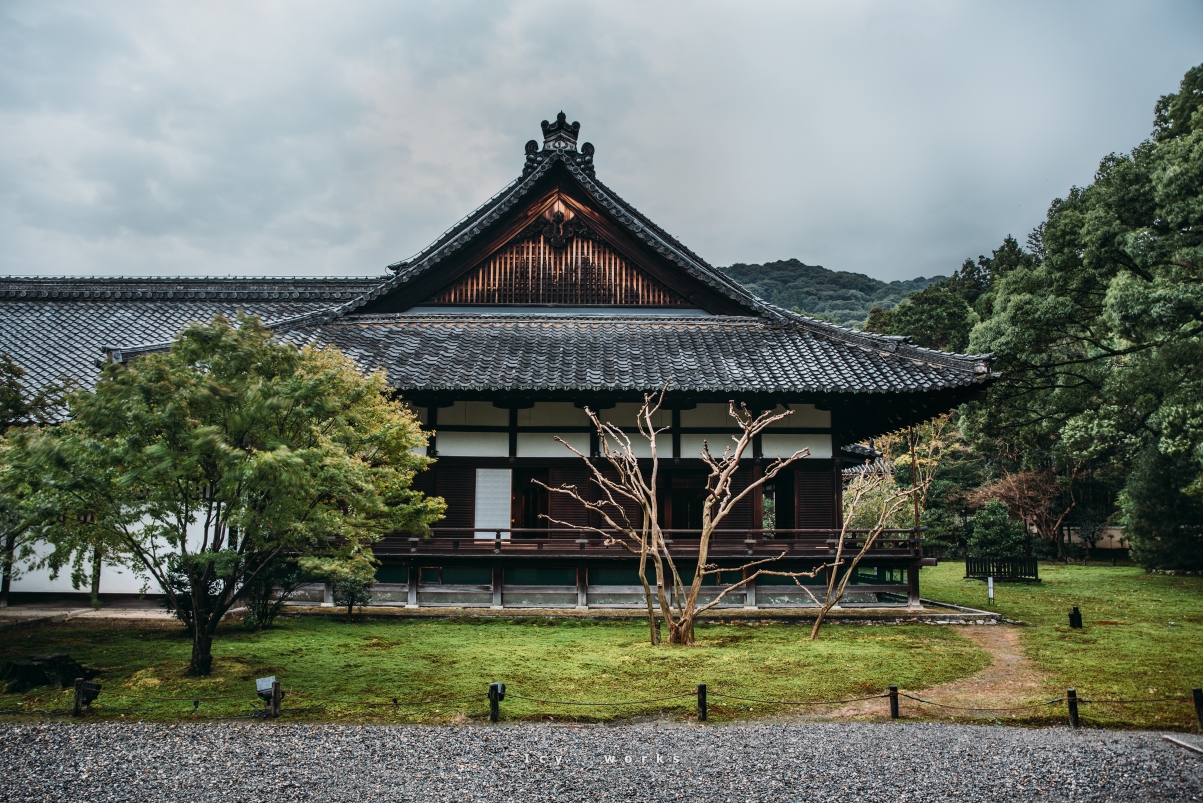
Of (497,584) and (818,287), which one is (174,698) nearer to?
(497,584)

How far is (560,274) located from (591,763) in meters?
14.7

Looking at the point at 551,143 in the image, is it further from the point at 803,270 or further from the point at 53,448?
the point at 803,270

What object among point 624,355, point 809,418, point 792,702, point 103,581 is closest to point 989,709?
point 792,702

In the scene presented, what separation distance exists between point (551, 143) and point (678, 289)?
→ 5.46 meters

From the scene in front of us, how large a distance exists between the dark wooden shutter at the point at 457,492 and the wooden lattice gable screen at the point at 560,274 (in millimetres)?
4859

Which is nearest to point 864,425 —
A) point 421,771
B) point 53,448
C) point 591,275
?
point 591,275

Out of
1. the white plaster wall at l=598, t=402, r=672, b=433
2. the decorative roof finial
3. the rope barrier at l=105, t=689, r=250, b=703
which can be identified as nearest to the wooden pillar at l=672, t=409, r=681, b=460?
the white plaster wall at l=598, t=402, r=672, b=433

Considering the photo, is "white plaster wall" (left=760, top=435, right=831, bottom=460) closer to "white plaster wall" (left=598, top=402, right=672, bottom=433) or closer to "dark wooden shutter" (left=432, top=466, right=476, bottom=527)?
"white plaster wall" (left=598, top=402, right=672, bottom=433)

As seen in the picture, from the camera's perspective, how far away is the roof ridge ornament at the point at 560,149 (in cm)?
2067

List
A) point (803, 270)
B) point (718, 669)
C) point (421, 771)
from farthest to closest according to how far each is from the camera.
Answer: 1. point (803, 270)
2. point (718, 669)
3. point (421, 771)

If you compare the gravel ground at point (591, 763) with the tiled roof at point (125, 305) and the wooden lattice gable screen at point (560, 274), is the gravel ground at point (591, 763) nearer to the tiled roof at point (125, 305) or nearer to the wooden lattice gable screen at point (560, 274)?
the wooden lattice gable screen at point (560, 274)

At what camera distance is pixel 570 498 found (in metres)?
18.2

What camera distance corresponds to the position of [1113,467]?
1617 inches

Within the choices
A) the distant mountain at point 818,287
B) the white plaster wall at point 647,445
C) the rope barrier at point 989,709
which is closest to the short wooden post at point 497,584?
the white plaster wall at point 647,445
